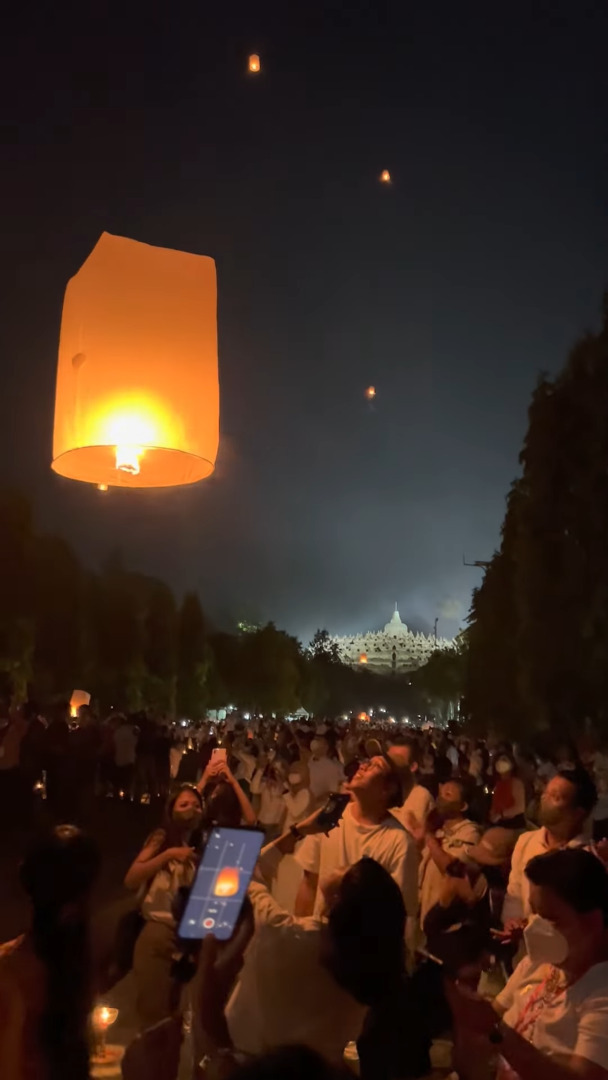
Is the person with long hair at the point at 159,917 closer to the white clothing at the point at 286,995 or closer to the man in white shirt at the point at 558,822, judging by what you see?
the white clothing at the point at 286,995

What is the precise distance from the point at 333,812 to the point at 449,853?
131cm

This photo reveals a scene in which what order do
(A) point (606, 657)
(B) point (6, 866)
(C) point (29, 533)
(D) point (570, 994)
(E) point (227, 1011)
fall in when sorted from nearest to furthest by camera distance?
(D) point (570, 994) → (E) point (227, 1011) → (B) point (6, 866) → (A) point (606, 657) → (C) point (29, 533)

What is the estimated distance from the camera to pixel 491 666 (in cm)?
3531

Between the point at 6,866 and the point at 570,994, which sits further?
the point at 6,866

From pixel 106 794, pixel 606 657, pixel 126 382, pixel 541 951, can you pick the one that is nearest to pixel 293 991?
pixel 541 951

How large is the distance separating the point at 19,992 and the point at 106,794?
1809cm

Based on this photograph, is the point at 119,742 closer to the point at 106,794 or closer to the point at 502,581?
the point at 106,794

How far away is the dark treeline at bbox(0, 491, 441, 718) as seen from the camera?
110ft

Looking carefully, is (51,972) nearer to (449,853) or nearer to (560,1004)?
(560,1004)

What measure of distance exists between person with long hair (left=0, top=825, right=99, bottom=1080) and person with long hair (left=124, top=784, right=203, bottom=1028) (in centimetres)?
128

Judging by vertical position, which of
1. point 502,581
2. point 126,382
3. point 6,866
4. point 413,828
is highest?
point 502,581

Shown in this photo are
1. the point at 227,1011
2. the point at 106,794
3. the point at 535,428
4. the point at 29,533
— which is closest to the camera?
the point at 227,1011

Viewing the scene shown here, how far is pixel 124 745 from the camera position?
18.5 meters

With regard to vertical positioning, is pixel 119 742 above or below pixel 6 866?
above
